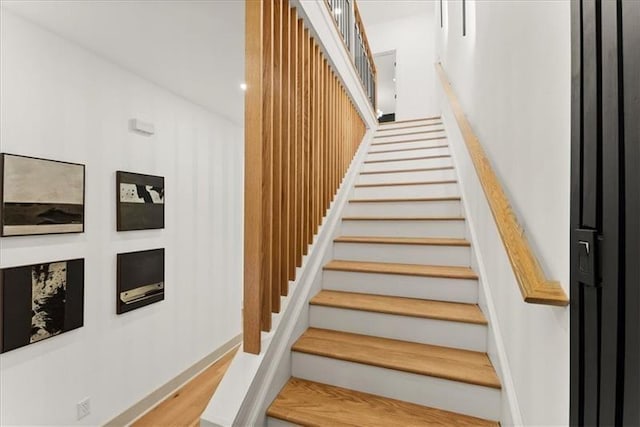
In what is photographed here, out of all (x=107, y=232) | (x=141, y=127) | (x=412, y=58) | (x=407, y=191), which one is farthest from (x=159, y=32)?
(x=412, y=58)

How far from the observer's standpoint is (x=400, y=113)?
615 centimetres

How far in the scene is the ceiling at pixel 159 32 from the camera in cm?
170

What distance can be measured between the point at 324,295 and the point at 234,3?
177cm

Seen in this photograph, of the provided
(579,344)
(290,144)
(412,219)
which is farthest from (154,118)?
(579,344)

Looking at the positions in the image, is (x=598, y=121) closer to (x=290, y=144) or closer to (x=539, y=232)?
(x=539, y=232)

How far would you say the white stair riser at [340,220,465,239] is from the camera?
85.9 inches

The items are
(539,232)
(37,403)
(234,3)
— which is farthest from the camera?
(37,403)

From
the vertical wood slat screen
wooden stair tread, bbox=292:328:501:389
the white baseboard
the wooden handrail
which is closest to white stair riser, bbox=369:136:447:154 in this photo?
the vertical wood slat screen

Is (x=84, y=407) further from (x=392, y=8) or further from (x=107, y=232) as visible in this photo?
(x=392, y=8)

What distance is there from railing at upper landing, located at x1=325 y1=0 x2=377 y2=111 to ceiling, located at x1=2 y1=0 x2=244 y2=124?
2.76 feet

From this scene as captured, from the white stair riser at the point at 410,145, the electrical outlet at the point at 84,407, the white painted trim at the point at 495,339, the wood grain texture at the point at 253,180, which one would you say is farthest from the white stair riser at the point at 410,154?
the electrical outlet at the point at 84,407

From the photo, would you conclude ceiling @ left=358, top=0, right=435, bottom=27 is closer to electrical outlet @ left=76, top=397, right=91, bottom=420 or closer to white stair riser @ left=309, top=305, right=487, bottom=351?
white stair riser @ left=309, top=305, right=487, bottom=351

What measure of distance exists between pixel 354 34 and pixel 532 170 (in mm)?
3124

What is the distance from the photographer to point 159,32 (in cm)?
194
